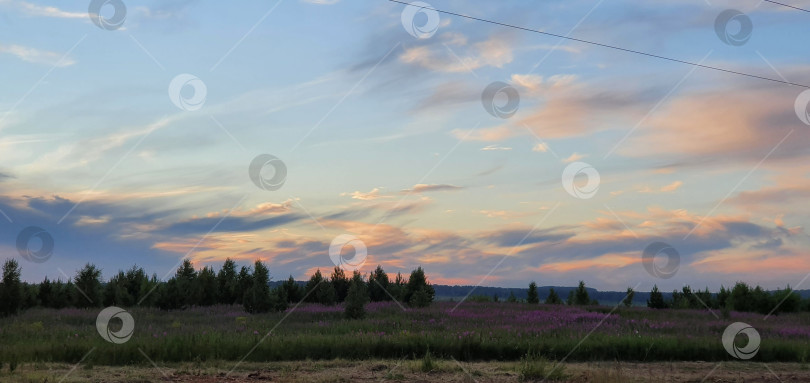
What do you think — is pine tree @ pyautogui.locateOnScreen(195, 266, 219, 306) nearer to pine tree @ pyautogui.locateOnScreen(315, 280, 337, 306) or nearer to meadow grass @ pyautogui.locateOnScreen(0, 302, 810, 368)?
pine tree @ pyautogui.locateOnScreen(315, 280, 337, 306)

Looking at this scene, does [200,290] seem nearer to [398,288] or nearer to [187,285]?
[187,285]

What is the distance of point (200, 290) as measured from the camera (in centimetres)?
3197

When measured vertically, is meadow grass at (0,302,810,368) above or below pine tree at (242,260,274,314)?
below

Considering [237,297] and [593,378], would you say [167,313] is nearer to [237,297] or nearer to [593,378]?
[237,297]

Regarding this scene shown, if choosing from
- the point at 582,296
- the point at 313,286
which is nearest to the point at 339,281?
the point at 313,286

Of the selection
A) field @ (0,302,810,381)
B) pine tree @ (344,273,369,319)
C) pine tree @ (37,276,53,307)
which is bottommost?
field @ (0,302,810,381)

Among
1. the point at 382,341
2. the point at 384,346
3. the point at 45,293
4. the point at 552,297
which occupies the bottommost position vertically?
the point at 384,346

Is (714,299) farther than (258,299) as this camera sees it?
Yes

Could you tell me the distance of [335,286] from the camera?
35688mm

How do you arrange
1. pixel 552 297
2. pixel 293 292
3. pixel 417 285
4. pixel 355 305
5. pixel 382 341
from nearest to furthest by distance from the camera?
pixel 382 341
pixel 355 305
pixel 417 285
pixel 293 292
pixel 552 297

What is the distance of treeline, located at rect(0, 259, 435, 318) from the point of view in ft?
90.9

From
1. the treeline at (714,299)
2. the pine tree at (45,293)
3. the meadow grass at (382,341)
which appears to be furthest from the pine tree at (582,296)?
the pine tree at (45,293)

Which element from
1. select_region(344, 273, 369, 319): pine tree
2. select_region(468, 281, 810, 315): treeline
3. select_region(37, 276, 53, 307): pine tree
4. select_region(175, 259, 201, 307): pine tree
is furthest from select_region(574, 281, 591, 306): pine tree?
select_region(37, 276, 53, 307): pine tree

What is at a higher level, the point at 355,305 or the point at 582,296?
the point at 582,296
